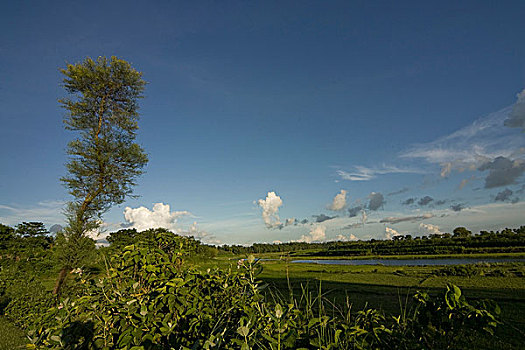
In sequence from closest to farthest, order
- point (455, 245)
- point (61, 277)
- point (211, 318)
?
point (211, 318)
point (61, 277)
point (455, 245)

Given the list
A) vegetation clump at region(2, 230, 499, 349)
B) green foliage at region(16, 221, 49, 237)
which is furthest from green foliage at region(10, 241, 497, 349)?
green foliage at region(16, 221, 49, 237)

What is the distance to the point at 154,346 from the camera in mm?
1485

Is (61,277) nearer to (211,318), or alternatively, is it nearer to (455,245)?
(211,318)

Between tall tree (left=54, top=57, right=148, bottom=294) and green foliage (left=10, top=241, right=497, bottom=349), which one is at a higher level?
tall tree (left=54, top=57, right=148, bottom=294)

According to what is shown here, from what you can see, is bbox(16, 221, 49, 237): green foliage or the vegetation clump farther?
bbox(16, 221, 49, 237): green foliage

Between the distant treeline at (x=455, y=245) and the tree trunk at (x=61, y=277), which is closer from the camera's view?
the tree trunk at (x=61, y=277)

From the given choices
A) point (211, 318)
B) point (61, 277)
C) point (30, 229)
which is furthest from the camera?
point (30, 229)

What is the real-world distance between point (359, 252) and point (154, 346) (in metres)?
66.8

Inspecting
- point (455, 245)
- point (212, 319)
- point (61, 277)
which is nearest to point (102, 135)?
point (61, 277)

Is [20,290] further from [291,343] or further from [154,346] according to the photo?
[291,343]

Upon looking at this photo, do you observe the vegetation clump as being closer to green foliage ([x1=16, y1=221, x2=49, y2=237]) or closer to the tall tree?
the tall tree

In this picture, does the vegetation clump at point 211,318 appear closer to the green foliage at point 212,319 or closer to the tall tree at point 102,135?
the green foliage at point 212,319

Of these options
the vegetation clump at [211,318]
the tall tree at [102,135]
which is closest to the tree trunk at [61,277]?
the tall tree at [102,135]

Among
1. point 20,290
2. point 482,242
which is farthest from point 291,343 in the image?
point 482,242
